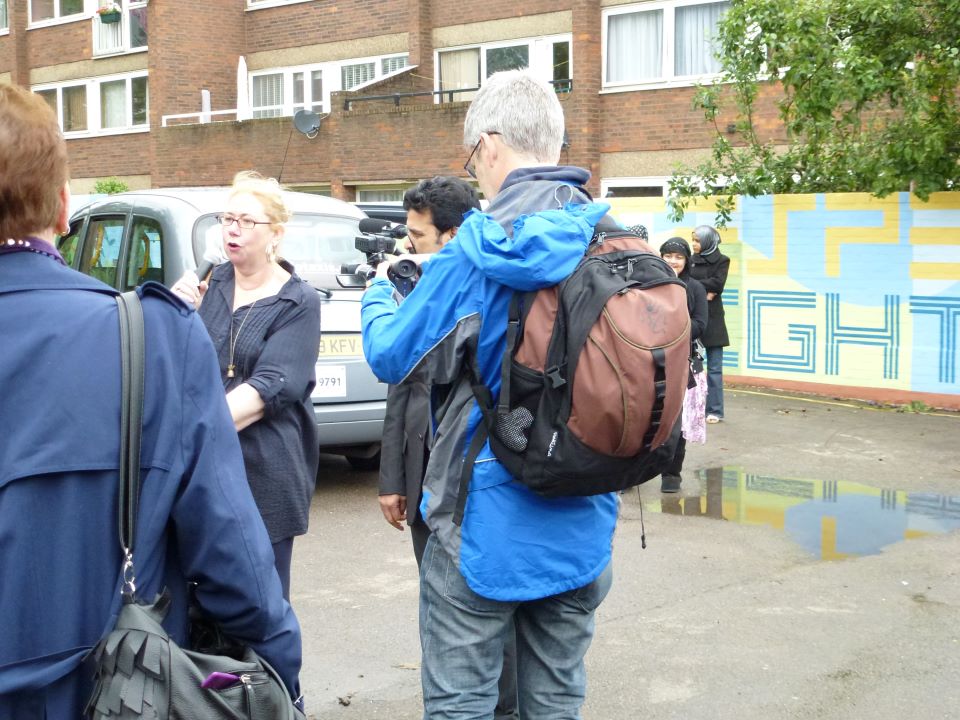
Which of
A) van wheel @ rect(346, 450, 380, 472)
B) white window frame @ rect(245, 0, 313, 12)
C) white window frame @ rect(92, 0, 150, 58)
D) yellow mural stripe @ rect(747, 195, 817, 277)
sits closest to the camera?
van wheel @ rect(346, 450, 380, 472)

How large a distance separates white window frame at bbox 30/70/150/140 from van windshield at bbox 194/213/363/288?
22.5 meters

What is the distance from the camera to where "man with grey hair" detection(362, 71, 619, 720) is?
2.86 metres

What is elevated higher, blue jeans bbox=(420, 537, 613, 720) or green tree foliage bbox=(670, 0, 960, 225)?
green tree foliage bbox=(670, 0, 960, 225)

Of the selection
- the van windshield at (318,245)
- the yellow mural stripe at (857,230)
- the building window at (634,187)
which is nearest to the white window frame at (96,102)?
the building window at (634,187)

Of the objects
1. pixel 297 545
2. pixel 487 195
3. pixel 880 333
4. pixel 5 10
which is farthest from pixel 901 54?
pixel 5 10

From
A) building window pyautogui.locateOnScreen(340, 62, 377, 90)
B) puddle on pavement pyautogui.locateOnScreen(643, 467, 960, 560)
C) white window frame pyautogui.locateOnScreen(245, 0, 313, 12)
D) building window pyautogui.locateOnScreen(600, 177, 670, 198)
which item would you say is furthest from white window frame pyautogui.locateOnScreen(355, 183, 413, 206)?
puddle on pavement pyautogui.locateOnScreen(643, 467, 960, 560)

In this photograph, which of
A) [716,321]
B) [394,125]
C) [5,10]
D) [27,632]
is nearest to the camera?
[27,632]

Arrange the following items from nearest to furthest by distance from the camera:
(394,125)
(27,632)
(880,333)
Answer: (27,632)
(880,333)
(394,125)

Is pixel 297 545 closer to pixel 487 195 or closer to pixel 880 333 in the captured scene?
pixel 487 195

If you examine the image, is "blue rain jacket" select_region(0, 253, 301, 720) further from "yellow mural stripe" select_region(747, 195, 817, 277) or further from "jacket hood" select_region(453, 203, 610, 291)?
"yellow mural stripe" select_region(747, 195, 817, 277)

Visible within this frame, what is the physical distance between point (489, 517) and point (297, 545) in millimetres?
4393

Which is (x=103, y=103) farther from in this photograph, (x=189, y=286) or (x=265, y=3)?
(x=189, y=286)

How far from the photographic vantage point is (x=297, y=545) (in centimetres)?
708

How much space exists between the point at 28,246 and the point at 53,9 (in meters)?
33.6
